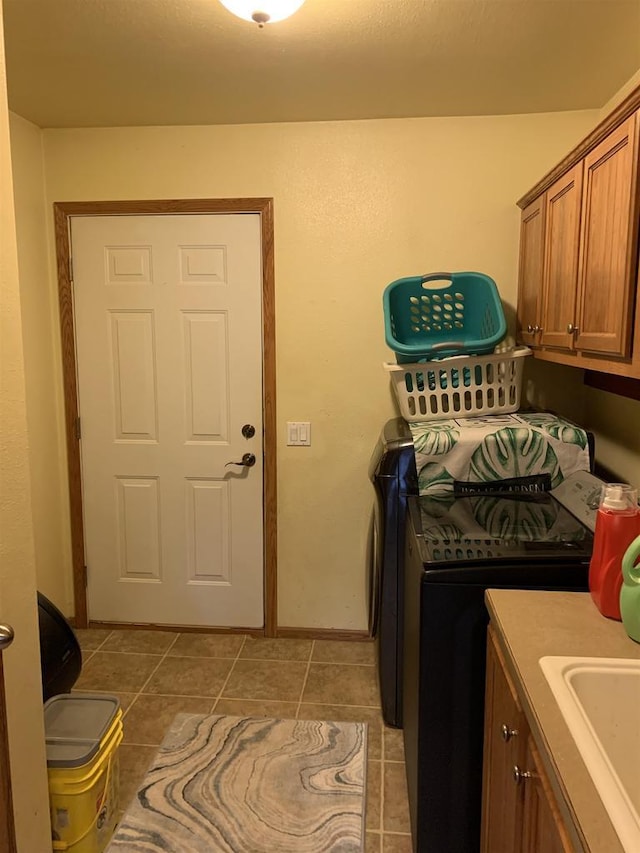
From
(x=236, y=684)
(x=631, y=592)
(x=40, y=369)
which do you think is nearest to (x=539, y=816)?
(x=631, y=592)

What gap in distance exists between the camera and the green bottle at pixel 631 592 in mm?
1223

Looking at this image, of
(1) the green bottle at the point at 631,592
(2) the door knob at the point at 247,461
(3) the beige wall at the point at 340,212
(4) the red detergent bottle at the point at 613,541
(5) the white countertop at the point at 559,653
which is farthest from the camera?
(2) the door knob at the point at 247,461

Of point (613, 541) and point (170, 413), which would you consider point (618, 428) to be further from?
point (170, 413)

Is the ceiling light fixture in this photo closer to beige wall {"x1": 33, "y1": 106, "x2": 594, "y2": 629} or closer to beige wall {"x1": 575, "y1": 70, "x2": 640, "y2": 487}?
beige wall {"x1": 33, "y1": 106, "x2": 594, "y2": 629}

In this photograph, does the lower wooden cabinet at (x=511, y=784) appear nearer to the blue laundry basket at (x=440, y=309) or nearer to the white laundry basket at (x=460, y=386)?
the white laundry basket at (x=460, y=386)

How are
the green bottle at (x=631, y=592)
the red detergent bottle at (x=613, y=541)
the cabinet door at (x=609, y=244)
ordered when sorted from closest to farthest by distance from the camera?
the green bottle at (x=631, y=592)
the red detergent bottle at (x=613, y=541)
the cabinet door at (x=609, y=244)

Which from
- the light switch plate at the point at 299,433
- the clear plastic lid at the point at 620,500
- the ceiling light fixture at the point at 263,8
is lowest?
the light switch plate at the point at 299,433

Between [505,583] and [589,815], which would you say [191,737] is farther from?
[589,815]

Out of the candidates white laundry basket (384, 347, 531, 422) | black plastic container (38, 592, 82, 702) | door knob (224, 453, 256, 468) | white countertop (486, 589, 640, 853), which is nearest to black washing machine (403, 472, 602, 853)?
white countertop (486, 589, 640, 853)

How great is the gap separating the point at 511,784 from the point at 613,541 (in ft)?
1.83

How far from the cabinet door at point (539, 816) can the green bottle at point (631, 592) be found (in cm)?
33

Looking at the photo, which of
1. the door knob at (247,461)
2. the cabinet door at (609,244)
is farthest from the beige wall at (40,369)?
the cabinet door at (609,244)

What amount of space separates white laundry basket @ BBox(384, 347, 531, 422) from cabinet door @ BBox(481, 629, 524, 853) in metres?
1.13

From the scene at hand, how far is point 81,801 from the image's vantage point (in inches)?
64.4
